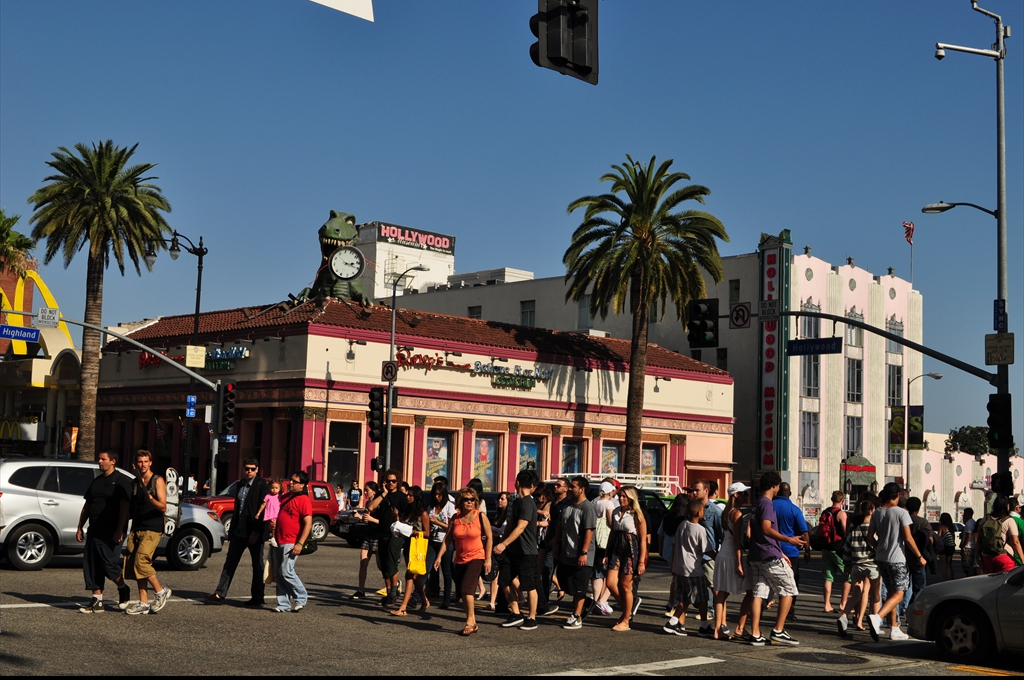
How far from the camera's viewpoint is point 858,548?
558 inches

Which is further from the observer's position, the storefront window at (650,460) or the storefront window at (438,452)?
the storefront window at (650,460)

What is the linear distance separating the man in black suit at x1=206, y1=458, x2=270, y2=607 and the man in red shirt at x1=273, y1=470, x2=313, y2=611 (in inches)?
13.9

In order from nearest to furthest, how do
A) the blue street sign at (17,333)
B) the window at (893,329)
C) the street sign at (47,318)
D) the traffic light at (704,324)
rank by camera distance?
the traffic light at (704,324) < the street sign at (47,318) < the blue street sign at (17,333) < the window at (893,329)

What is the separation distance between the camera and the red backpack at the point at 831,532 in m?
15.8

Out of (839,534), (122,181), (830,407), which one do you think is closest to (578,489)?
(839,534)

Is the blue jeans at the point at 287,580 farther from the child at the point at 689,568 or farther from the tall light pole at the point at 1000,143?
the tall light pole at the point at 1000,143

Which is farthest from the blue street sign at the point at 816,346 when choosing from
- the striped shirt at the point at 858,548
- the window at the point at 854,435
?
the window at the point at 854,435

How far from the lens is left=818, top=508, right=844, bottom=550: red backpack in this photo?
15.8 metres

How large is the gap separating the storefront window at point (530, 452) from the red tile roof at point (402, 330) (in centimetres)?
369

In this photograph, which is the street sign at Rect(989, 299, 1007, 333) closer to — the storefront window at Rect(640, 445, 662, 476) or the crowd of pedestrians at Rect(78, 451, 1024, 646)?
the crowd of pedestrians at Rect(78, 451, 1024, 646)

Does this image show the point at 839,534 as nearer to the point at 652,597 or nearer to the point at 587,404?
the point at 652,597

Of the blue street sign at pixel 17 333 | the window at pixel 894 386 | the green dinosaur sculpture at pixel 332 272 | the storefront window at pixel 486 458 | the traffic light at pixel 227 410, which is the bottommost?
the storefront window at pixel 486 458

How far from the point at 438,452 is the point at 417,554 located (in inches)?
1208

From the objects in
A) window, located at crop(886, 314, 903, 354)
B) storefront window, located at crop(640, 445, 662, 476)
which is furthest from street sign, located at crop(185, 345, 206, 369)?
window, located at crop(886, 314, 903, 354)
